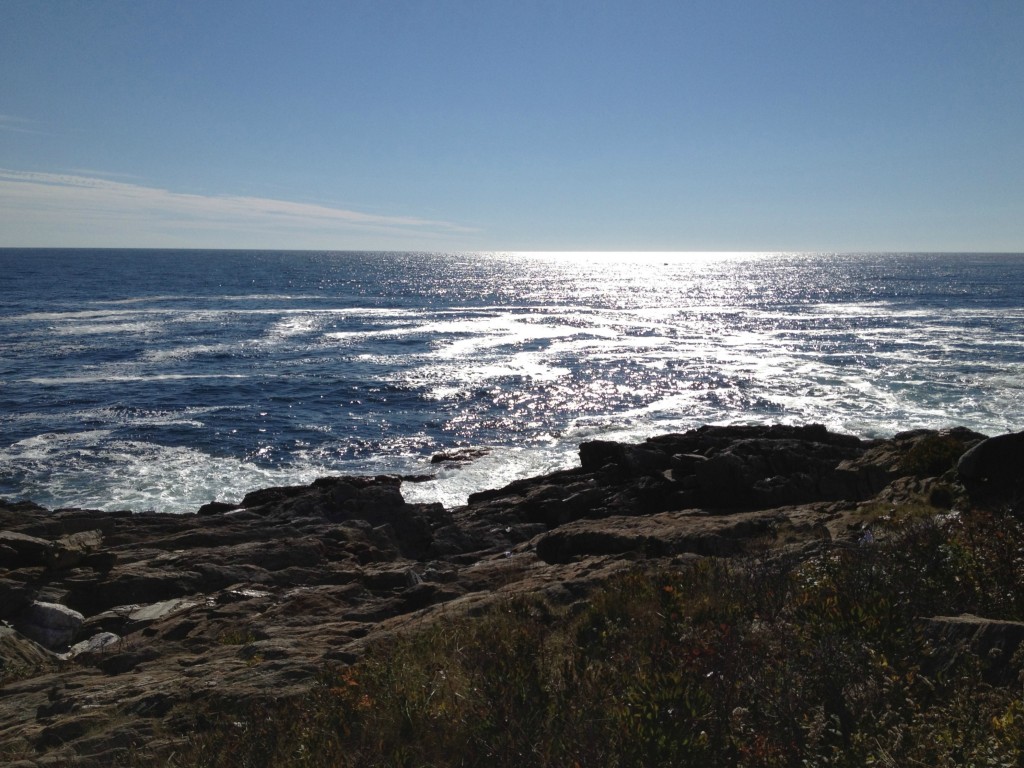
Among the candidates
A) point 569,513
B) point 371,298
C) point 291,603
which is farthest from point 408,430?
point 371,298

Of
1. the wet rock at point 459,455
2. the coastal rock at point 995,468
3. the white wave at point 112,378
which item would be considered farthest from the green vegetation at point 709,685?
the white wave at point 112,378

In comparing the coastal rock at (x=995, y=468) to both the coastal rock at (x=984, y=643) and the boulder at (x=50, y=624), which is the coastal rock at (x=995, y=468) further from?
the boulder at (x=50, y=624)

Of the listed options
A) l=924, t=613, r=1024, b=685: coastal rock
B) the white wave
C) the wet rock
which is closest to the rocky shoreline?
l=924, t=613, r=1024, b=685: coastal rock

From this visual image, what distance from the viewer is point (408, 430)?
3344cm

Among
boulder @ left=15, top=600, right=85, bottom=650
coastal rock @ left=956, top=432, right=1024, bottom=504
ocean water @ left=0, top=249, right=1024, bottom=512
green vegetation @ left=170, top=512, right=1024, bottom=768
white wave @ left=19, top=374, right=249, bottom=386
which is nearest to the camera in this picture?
green vegetation @ left=170, top=512, right=1024, bottom=768

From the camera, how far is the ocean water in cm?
2761

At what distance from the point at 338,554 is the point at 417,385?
26.6m

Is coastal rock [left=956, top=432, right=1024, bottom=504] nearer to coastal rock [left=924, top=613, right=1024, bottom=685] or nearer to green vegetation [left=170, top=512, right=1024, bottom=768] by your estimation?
green vegetation [left=170, top=512, right=1024, bottom=768]

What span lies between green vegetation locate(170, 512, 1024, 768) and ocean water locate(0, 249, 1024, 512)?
16922 millimetres

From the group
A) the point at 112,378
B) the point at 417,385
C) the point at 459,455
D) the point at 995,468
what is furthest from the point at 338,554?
the point at 112,378

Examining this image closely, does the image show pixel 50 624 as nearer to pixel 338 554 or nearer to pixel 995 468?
pixel 338 554

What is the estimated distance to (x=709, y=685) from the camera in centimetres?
547

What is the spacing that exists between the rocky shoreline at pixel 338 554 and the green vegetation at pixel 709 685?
5.25 ft

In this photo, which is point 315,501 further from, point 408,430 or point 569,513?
point 408,430
